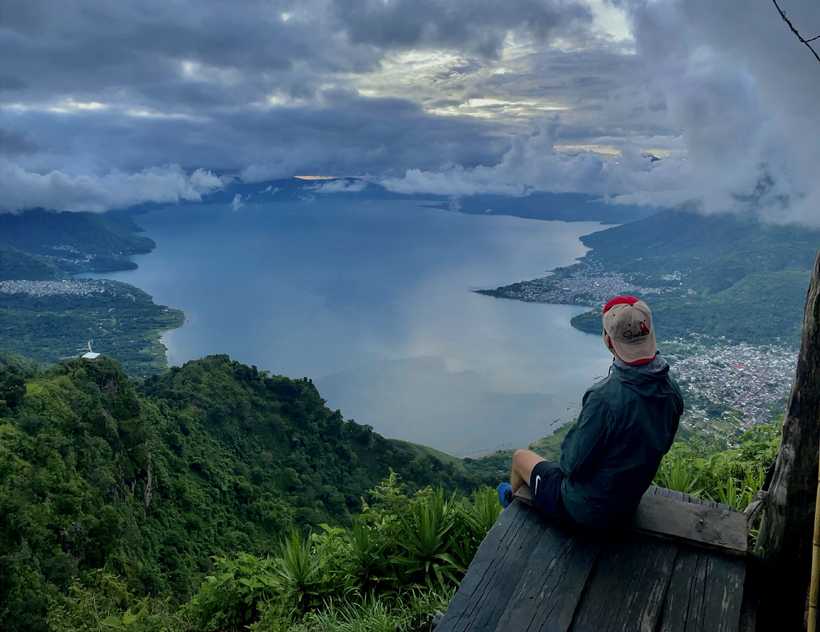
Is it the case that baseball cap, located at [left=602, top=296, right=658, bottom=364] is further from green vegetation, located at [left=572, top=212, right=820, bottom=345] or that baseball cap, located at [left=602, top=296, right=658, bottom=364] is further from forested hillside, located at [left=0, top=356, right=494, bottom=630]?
green vegetation, located at [left=572, top=212, right=820, bottom=345]

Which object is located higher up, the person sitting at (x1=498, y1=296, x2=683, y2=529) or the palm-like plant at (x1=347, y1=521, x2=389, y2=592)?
the person sitting at (x1=498, y1=296, x2=683, y2=529)

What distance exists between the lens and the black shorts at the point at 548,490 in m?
2.19

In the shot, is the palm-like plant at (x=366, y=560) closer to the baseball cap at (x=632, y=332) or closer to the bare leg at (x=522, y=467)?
the bare leg at (x=522, y=467)

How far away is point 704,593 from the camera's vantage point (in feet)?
6.08

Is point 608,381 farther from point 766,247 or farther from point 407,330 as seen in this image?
point 766,247

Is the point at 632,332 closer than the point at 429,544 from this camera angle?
Yes

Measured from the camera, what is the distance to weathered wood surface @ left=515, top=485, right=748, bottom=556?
2027 millimetres

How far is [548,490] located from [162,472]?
28.8m

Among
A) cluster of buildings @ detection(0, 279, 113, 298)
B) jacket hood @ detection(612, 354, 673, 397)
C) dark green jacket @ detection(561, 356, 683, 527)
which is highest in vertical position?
jacket hood @ detection(612, 354, 673, 397)

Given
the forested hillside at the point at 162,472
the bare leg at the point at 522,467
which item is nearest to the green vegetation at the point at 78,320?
the forested hillside at the point at 162,472

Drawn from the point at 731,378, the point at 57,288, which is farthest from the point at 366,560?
the point at 57,288

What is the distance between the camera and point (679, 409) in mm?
Answer: 2148

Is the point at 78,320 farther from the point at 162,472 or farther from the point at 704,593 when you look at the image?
the point at 704,593

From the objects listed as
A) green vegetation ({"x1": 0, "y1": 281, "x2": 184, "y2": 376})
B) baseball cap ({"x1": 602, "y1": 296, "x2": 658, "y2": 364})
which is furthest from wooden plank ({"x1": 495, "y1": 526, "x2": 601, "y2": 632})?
green vegetation ({"x1": 0, "y1": 281, "x2": 184, "y2": 376})
